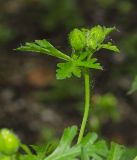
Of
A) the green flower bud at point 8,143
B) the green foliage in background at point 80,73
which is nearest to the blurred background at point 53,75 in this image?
the green foliage in background at point 80,73

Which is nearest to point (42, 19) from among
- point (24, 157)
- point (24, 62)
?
point (24, 62)

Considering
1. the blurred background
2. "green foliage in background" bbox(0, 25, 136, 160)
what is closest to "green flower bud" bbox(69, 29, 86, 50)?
"green foliage in background" bbox(0, 25, 136, 160)

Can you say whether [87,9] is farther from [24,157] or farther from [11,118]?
[24,157]

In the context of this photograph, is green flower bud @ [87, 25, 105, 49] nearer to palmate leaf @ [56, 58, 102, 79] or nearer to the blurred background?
palmate leaf @ [56, 58, 102, 79]

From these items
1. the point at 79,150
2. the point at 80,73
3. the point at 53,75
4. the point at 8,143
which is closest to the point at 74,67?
the point at 80,73

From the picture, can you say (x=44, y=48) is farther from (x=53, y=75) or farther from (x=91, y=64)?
(x=53, y=75)

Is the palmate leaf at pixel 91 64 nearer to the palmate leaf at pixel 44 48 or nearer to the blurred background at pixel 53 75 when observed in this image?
the palmate leaf at pixel 44 48

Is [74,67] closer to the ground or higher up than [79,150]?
higher up
